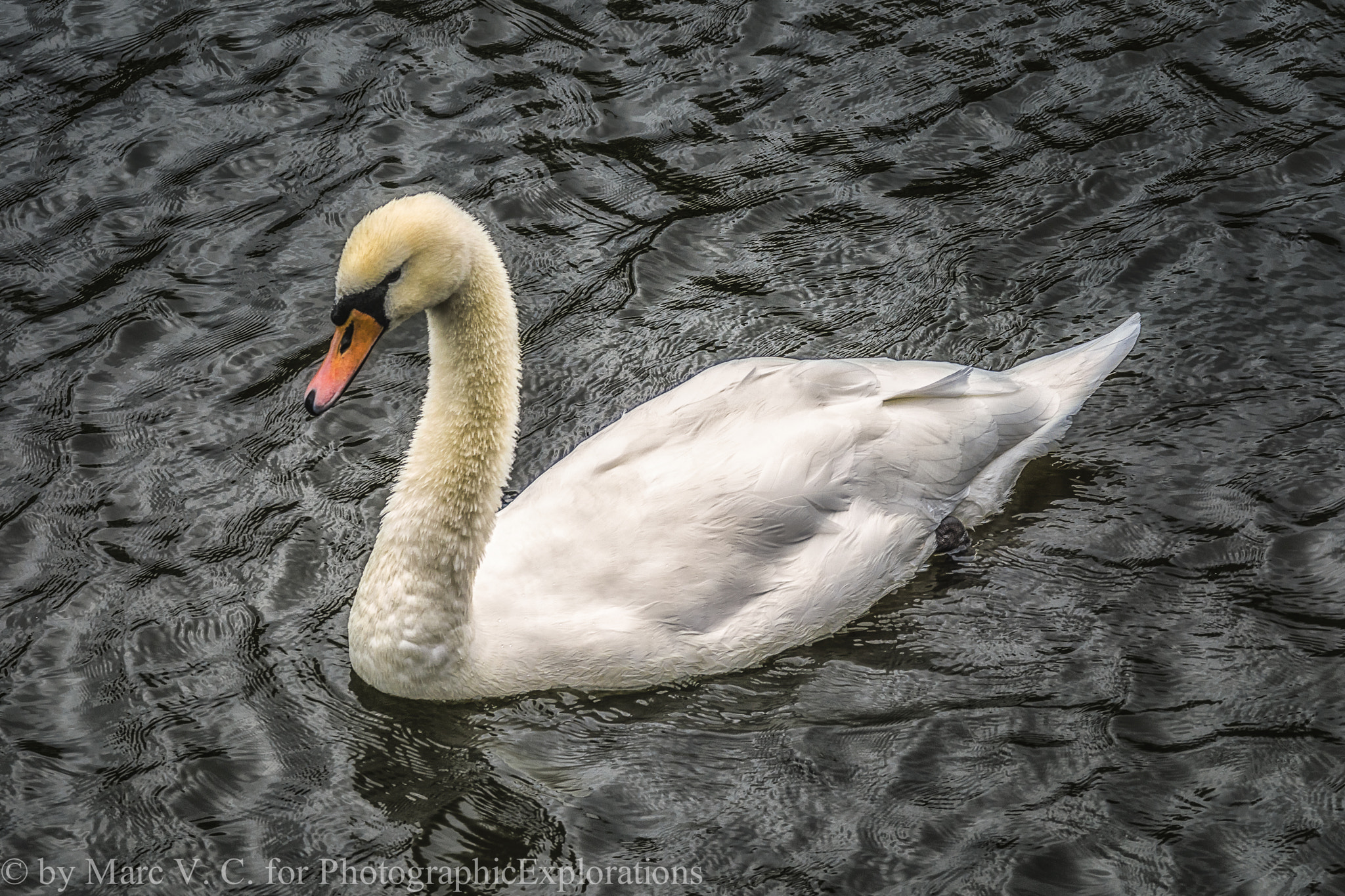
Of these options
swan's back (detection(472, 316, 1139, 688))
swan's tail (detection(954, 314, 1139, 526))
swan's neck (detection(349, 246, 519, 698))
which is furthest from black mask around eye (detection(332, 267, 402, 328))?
swan's tail (detection(954, 314, 1139, 526))

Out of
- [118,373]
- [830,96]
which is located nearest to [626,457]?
[118,373]

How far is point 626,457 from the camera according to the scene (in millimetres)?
6176

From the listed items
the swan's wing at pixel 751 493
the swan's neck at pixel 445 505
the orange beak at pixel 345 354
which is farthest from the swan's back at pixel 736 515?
the orange beak at pixel 345 354

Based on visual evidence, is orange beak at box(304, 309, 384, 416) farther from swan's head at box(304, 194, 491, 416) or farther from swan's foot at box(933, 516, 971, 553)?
swan's foot at box(933, 516, 971, 553)

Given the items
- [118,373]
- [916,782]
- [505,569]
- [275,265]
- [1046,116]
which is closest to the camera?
[916,782]

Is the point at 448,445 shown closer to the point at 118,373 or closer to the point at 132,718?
the point at 132,718

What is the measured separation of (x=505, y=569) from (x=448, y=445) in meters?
0.62

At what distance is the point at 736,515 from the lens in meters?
5.92

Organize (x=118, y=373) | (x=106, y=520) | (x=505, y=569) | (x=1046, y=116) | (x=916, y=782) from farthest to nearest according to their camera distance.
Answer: (x=1046, y=116)
(x=118, y=373)
(x=106, y=520)
(x=505, y=569)
(x=916, y=782)

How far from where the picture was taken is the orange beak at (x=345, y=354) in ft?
17.7

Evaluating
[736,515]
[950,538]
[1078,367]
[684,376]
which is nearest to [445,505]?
[736,515]

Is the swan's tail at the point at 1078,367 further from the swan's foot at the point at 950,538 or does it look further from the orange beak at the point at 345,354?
the orange beak at the point at 345,354

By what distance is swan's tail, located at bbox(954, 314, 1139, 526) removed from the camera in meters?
6.75

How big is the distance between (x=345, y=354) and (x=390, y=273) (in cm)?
37
